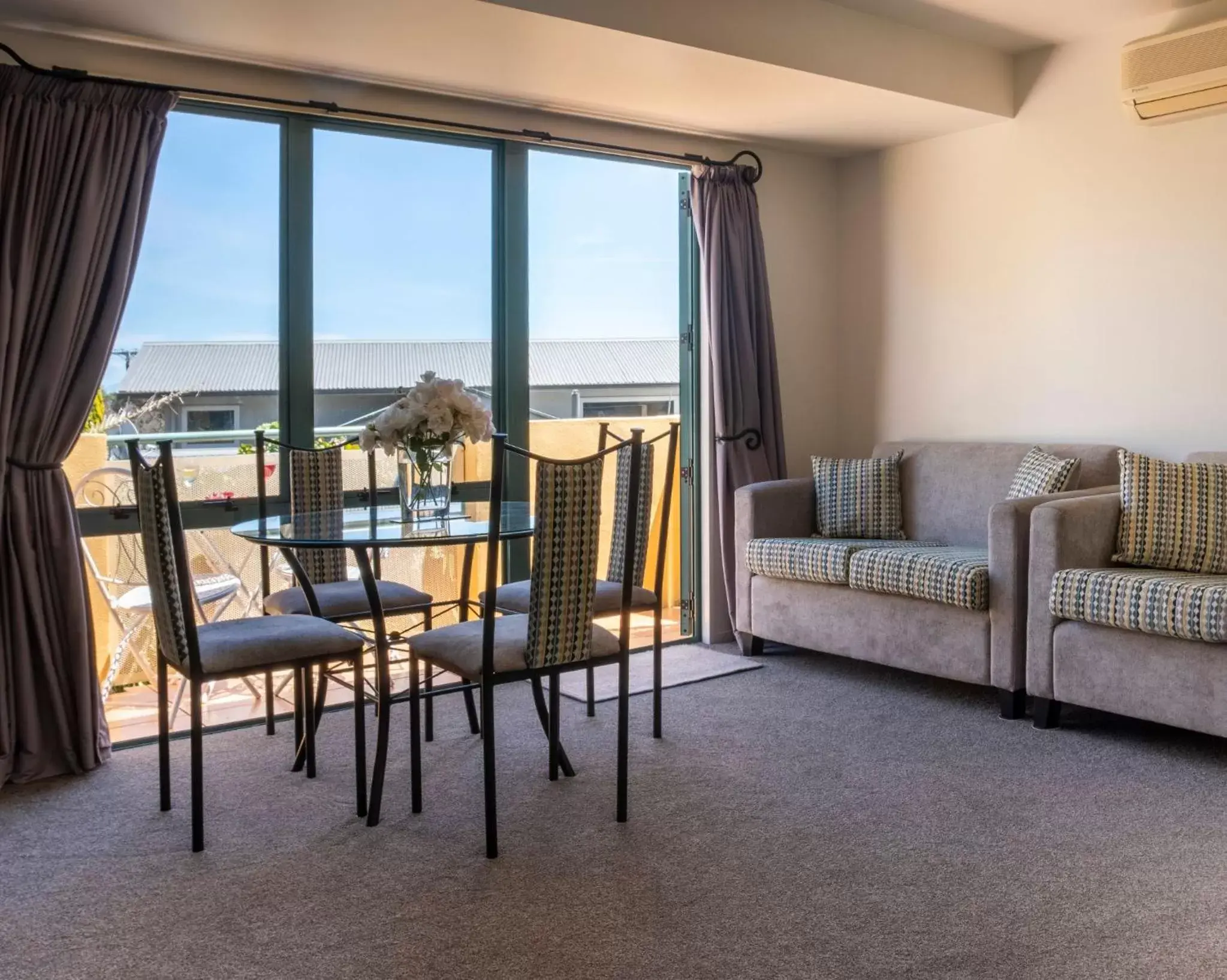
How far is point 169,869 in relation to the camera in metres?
2.65

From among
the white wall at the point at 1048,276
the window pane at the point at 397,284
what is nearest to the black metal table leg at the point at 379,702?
the window pane at the point at 397,284

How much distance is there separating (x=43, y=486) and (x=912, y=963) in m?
2.75

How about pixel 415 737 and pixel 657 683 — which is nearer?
pixel 415 737

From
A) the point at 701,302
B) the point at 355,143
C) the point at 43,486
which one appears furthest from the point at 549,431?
the point at 43,486

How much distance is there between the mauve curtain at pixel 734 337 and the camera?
4969 millimetres

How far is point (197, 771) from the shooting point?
8.99ft

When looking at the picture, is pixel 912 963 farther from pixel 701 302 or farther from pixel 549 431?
pixel 701 302

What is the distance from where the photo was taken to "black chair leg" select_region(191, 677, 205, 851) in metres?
2.71

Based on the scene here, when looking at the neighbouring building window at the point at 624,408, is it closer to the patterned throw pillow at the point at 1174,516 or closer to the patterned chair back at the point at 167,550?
the patterned throw pillow at the point at 1174,516

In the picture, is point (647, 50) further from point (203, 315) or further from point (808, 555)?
point (808, 555)

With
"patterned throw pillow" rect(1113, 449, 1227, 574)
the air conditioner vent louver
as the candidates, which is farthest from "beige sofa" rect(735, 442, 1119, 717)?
the air conditioner vent louver

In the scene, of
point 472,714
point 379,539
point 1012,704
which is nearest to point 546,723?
point 472,714

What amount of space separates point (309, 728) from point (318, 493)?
33.7 inches

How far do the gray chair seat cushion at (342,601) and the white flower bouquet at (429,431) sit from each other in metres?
0.39
